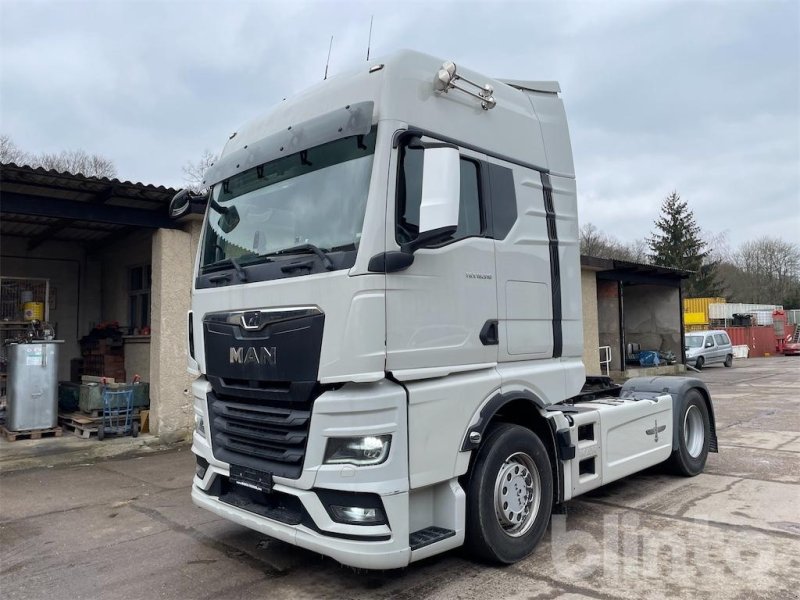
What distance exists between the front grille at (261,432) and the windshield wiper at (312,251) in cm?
84

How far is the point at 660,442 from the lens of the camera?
6.19 meters

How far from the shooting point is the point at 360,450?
11.3ft

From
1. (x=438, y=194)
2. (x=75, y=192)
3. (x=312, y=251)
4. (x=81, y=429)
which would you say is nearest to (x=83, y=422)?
(x=81, y=429)

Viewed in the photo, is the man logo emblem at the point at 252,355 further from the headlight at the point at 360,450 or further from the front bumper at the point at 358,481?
the headlight at the point at 360,450

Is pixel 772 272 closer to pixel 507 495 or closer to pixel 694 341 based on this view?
pixel 694 341

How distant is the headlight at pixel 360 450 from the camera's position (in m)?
3.44

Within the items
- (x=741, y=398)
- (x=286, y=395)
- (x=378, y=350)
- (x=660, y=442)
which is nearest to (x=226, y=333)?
(x=286, y=395)

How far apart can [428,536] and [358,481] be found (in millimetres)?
642

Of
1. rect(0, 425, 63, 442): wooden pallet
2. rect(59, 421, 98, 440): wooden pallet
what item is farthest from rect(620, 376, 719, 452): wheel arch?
rect(0, 425, 63, 442): wooden pallet

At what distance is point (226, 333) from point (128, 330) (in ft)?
28.0

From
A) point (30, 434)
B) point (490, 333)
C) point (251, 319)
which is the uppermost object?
point (251, 319)

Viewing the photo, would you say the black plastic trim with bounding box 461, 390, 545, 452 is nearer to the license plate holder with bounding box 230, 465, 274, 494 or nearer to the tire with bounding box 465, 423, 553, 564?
the tire with bounding box 465, 423, 553, 564

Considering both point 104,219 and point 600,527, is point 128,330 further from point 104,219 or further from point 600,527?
point 600,527

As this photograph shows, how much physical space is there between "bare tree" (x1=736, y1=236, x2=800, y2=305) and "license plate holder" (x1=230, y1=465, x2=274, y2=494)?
66.2 meters
